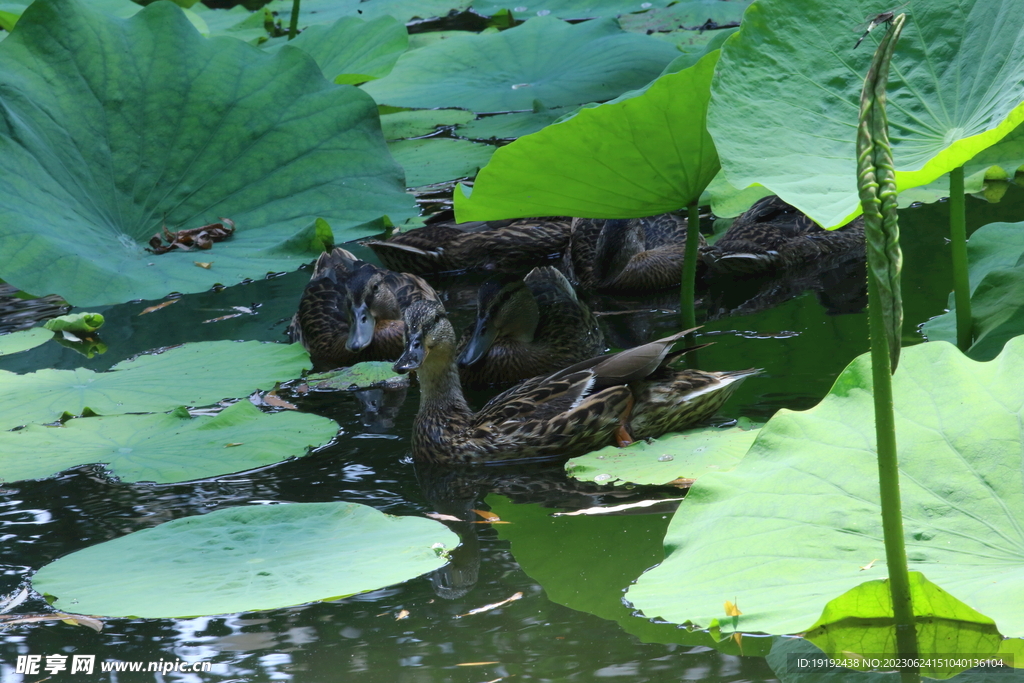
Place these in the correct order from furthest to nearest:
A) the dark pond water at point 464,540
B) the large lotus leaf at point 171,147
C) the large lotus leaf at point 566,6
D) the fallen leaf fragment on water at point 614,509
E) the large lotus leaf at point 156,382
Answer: the large lotus leaf at point 566,6 < the large lotus leaf at point 171,147 < the large lotus leaf at point 156,382 < the fallen leaf fragment on water at point 614,509 < the dark pond water at point 464,540

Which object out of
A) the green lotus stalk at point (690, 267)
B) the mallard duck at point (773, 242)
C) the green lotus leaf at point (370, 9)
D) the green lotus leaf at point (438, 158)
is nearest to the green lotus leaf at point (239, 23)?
the green lotus leaf at point (370, 9)

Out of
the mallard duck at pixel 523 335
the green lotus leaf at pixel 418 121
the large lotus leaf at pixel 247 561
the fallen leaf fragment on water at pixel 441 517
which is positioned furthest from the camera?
the green lotus leaf at pixel 418 121

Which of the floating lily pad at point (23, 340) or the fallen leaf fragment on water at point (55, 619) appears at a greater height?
the floating lily pad at point (23, 340)

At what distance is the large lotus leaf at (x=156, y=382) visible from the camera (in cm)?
432

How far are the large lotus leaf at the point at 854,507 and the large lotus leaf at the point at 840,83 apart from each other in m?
0.67

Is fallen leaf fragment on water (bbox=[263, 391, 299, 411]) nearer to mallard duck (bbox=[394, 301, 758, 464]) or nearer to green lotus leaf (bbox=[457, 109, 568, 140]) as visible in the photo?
mallard duck (bbox=[394, 301, 758, 464])

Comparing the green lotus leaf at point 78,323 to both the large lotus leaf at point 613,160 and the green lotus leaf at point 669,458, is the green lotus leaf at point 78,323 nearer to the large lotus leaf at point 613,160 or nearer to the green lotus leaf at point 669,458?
the large lotus leaf at point 613,160

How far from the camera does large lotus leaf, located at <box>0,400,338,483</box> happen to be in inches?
145

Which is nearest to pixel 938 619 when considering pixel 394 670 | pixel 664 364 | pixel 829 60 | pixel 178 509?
pixel 394 670

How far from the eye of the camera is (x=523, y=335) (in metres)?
5.28

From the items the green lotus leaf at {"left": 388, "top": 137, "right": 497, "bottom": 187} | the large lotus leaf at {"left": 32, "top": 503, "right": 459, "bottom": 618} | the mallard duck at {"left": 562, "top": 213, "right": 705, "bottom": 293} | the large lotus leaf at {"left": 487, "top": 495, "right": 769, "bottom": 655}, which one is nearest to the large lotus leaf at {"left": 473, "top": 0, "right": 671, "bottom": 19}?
the green lotus leaf at {"left": 388, "top": 137, "right": 497, "bottom": 187}

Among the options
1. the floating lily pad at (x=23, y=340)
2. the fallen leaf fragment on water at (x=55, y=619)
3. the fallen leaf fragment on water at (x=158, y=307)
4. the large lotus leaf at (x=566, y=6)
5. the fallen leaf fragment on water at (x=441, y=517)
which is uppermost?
the large lotus leaf at (x=566, y=6)

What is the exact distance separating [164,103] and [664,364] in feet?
11.8

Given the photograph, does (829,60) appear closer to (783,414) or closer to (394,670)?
(783,414)
